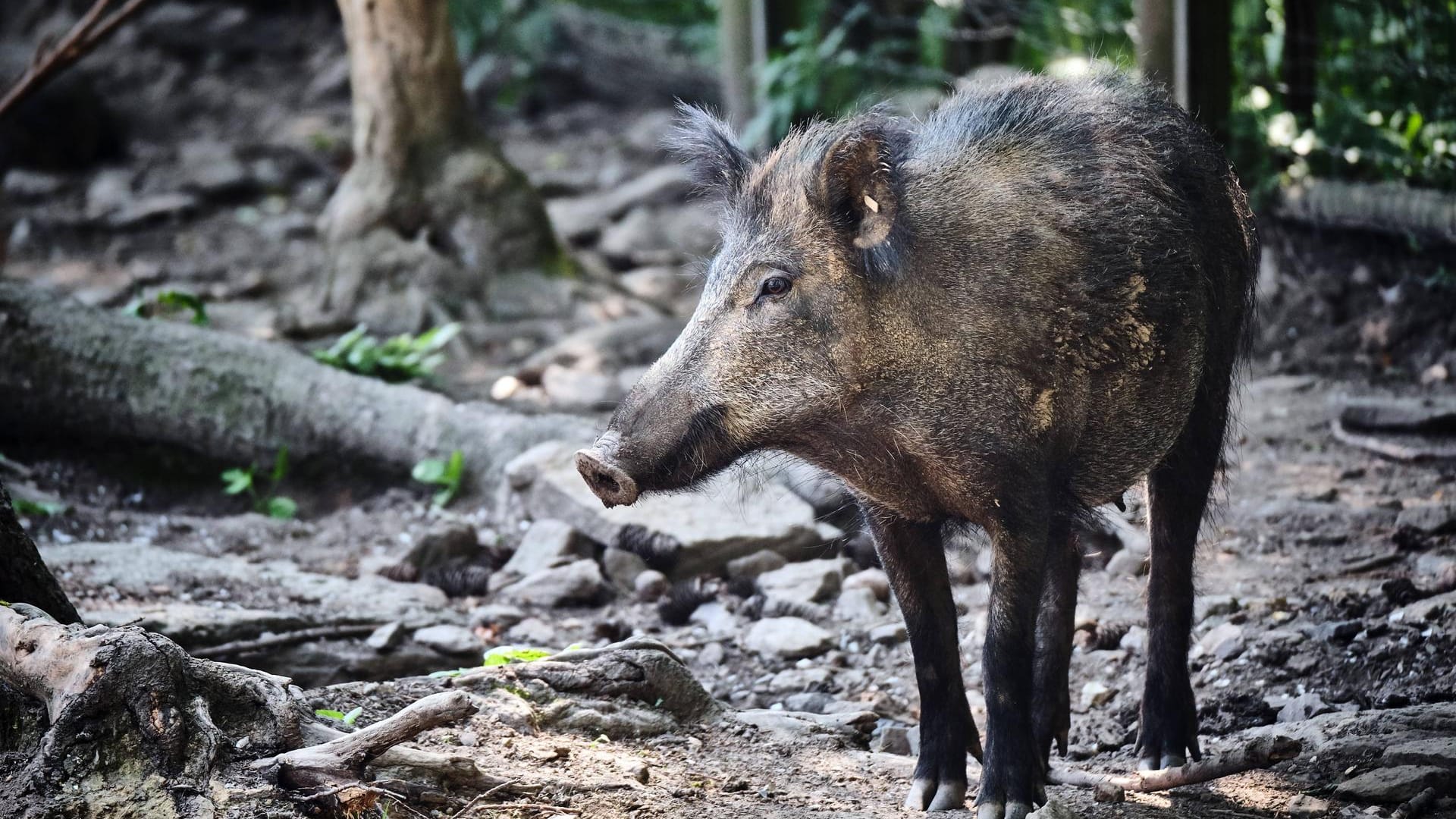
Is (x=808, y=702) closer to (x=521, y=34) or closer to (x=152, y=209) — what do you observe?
(x=152, y=209)

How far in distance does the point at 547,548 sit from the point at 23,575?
291 centimetres

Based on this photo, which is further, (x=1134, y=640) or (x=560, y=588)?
(x=560, y=588)

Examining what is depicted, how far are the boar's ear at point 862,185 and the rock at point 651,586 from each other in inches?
107

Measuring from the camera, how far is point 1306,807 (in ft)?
11.6

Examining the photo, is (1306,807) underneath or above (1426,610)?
underneath

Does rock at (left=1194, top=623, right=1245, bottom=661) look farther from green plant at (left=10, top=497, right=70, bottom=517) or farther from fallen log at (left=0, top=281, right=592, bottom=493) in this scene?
green plant at (left=10, top=497, right=70, bottom=517)

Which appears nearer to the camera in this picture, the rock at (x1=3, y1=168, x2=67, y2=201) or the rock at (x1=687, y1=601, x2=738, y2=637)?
the rock at (x1=687, y1=601, x2=738, y2=637)

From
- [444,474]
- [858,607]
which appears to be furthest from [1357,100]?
[444,474]

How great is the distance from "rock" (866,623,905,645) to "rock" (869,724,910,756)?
96 centimetres

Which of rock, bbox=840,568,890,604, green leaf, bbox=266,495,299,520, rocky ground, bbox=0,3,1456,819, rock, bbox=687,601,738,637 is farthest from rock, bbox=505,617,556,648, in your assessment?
green leaf, bbox=266,495,299,520

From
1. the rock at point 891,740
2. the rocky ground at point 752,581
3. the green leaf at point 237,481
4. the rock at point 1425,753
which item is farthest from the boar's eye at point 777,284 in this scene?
the green leaf at point 237,481

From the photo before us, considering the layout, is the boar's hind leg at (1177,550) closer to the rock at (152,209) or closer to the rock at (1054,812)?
the rock at (1054,812)

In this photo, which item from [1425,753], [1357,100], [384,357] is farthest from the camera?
[1357,100]

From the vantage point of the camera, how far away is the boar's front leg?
11.7 feet
